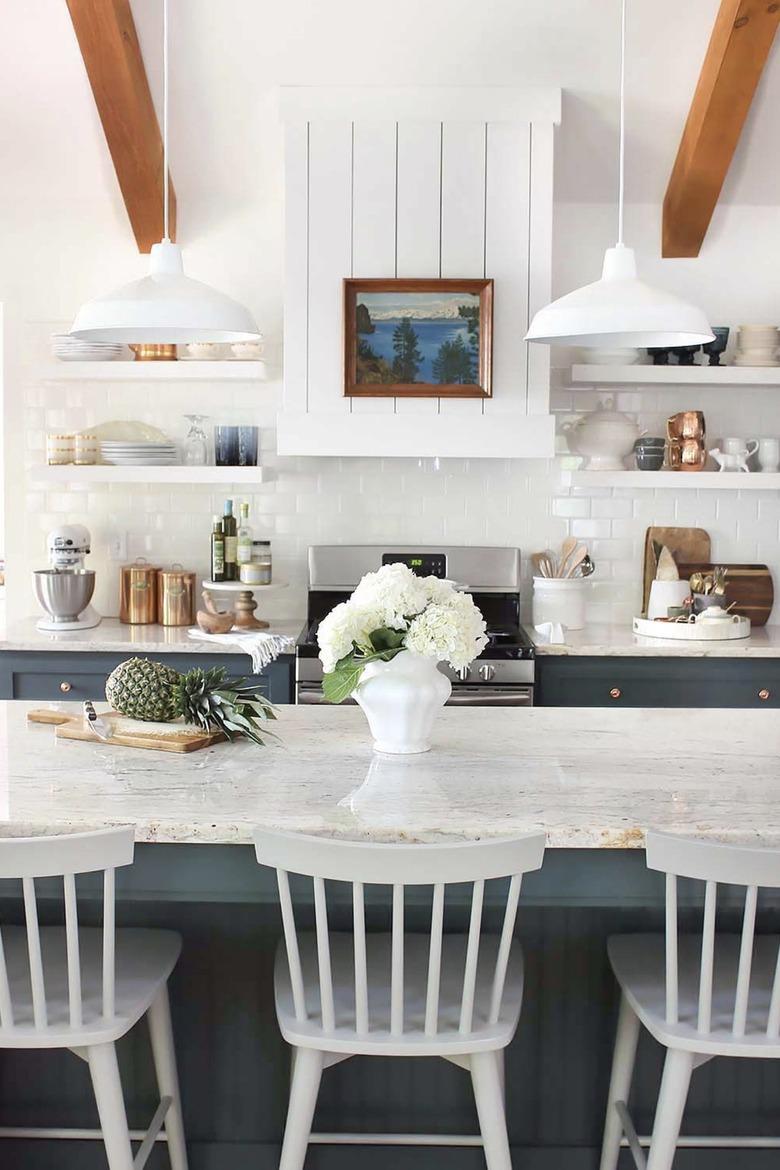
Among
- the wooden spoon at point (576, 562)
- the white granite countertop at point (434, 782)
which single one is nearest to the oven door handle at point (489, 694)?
the wooden spoon at point (576, 562)

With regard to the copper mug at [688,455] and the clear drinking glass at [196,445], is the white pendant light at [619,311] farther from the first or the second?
the clear drinking glass at [196,445]

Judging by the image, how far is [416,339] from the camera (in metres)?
4.55

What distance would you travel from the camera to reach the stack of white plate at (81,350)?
186 inches

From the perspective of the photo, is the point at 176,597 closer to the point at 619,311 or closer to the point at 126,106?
the point at 126,106

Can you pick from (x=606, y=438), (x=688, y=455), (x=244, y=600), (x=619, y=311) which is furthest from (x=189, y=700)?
(x=688, y=455)

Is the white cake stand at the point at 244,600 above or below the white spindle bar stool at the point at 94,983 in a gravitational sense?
above

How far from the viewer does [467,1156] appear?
8.34 ft

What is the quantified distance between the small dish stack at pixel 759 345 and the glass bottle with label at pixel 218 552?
2.19 m

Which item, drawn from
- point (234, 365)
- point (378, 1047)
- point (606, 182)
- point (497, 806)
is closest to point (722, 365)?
point (606, 182)

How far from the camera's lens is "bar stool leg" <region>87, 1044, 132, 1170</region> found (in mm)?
2076

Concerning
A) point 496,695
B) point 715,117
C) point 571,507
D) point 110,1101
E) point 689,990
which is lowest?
point 110,1101

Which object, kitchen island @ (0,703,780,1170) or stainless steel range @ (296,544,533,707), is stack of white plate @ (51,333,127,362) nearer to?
stainless steel range @ (296,544,533,707)

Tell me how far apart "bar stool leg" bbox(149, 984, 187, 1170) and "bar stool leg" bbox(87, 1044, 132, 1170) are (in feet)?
0.67

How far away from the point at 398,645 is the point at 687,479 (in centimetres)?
249
